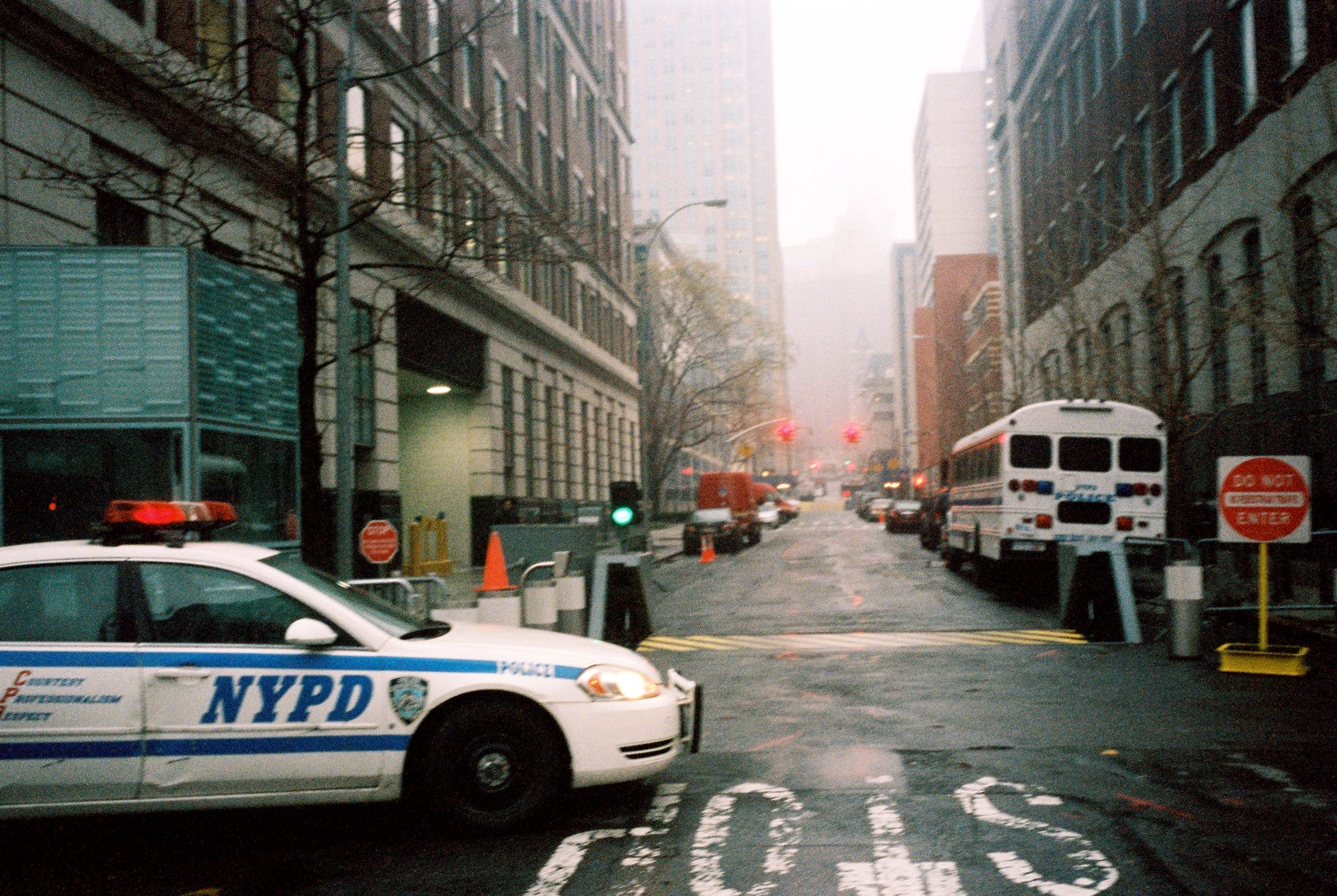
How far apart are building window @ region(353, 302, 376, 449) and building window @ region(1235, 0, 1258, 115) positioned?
1894 centimetres

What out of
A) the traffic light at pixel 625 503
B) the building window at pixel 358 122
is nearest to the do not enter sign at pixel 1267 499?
the traffic light at pixel 625 503

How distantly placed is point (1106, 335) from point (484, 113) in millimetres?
26164

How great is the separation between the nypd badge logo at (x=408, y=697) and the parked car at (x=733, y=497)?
121ft

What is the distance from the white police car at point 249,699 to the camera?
5504 mm

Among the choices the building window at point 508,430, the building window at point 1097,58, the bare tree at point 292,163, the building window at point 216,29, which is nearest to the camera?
the bare tree at point 292,163

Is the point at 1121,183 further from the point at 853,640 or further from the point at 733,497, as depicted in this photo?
the point at 853,640

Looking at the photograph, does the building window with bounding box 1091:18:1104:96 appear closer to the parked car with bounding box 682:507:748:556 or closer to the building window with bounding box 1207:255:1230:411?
the building window with bounding box 1207:255:1230:411

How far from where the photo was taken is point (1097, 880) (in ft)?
16.0

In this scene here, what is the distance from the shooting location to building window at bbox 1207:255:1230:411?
25656 mm

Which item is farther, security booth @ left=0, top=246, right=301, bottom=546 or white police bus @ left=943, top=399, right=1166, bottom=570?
white police bus @ left=943, top=399, right=1166, bottom=570

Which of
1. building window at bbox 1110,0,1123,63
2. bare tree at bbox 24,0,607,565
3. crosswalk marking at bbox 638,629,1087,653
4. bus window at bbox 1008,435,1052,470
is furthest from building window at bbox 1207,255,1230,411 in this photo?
bare tree at bbox 24,0,607,565

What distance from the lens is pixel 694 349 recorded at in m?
52.7

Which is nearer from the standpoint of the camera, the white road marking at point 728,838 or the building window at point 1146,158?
the white road marking at point 728,838

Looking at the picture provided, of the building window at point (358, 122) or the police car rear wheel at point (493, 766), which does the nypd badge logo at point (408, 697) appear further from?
the building window at point (358, 122)
